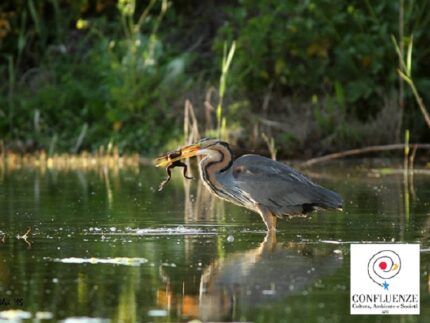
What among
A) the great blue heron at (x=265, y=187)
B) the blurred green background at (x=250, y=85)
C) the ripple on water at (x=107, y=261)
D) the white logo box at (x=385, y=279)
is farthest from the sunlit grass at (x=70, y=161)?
the white logo box at (x=385, y=279)

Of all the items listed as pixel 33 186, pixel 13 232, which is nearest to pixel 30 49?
pixel 33 186

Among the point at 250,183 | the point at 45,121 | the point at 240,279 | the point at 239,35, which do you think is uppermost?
the point at 239,35

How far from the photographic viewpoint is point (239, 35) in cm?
2230

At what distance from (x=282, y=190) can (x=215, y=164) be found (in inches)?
25.7

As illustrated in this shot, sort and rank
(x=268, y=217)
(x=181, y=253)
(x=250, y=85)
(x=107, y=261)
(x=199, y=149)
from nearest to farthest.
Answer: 1. (x=107, y=261)
2. (x=181, y=253)
3. (x=268, y=217)
4. (x=199, y=149)
5. (x=250, y=85)

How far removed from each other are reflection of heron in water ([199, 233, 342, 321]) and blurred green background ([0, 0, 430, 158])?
9.78 meters

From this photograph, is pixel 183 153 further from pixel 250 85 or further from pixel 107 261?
pixel 250 85

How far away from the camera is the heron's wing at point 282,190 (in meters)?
11.4

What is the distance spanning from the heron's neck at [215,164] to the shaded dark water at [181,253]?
41 cm

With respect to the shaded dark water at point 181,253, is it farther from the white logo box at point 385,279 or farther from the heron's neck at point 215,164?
the heron's neck at point 215,164

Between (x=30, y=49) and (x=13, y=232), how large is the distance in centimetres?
1471

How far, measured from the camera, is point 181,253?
10000mm

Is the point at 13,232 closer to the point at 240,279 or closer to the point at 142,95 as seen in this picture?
the point at 240,279

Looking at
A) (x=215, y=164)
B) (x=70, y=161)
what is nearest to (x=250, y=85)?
(x=70, y=161)
